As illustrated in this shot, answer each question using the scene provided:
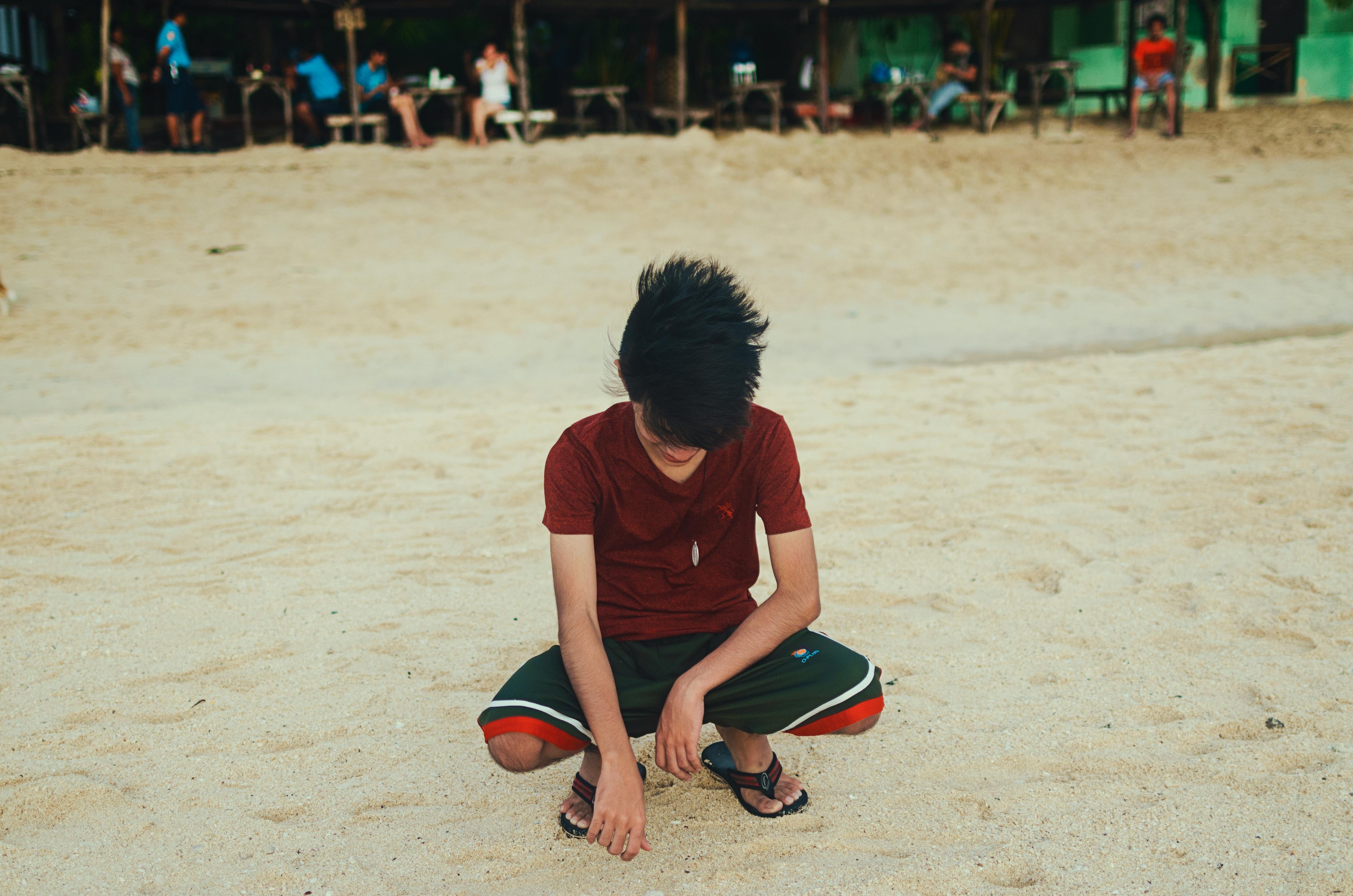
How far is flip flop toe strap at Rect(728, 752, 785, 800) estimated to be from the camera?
7.13 feet

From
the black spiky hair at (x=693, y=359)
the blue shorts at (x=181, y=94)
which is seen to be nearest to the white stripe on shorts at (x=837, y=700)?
the black spiky hair at (x=693, y=359)

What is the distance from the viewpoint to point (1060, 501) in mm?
4020

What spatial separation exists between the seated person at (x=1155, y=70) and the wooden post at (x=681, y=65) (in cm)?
586

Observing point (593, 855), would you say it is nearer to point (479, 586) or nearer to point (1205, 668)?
point (479, 586)

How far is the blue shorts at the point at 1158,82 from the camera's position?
13602mm

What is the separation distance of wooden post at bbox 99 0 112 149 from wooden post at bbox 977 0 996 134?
10.4 m

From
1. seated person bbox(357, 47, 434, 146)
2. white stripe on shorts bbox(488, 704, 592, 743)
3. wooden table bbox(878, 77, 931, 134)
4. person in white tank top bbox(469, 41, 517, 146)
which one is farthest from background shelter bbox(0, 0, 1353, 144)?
white stripe on shorts bbox(488, 704, 592, 743)

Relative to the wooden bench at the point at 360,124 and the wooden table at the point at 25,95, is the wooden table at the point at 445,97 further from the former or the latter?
the wooden table at the point at 25,95

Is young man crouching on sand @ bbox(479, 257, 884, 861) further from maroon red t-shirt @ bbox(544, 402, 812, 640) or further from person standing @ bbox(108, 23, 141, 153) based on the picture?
person standing @ bbox(108, 23, 141, 153)

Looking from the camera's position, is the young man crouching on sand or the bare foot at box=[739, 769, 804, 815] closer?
the young man crouching on sand

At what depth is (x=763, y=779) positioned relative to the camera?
7.14ft

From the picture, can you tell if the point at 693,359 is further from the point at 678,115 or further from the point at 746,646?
the point at 678,115

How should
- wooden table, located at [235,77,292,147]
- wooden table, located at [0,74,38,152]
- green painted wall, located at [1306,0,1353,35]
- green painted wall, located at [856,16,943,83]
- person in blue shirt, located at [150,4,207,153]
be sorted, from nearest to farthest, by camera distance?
1. person in blue shirt, located at [150,4,207,153]
2. wooden table, located at [0,74,38,152]
3. wooden table, located at [235,77,292,147]
4. green painted wall, located at [1306,0,1353,35]
5. green painted wall, located at [856,16,943,83]

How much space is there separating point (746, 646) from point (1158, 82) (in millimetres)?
14333
